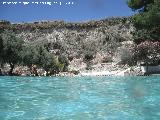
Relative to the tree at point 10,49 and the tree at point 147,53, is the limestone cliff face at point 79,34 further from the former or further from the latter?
the tree at point 10,49

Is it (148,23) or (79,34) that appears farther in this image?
(79,34)

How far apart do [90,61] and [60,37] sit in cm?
855

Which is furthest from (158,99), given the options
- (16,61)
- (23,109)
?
(16,61)

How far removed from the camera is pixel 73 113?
445 inches

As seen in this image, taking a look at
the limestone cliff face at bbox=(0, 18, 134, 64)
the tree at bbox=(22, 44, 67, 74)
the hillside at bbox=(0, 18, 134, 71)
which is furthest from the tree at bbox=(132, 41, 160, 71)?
the limestone cliff face at bbox=(0, 18, 134, 64)

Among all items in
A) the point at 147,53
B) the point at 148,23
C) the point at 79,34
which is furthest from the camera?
the point at 79,34

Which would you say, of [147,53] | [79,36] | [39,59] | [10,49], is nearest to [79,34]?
[79,36]

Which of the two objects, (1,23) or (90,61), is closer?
(90,61)

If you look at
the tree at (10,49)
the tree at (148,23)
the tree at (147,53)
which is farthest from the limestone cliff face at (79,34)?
the tree at (10,49)

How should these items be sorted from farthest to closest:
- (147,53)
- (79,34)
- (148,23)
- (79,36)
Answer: (79,34), (79,36), (148,23), (147,53)

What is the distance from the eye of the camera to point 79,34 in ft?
177

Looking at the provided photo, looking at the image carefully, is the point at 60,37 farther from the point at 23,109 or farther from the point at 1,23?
the point at 23,109

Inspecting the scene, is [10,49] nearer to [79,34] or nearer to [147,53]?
[147,53]

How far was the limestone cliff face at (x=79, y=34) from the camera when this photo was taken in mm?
50500
